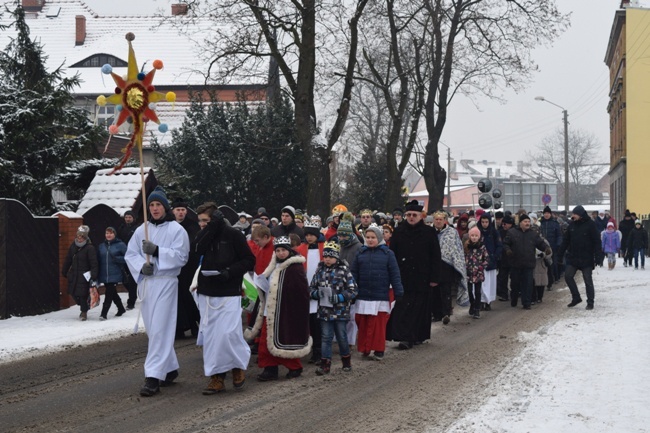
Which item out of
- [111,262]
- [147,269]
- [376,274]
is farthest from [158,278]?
[111,262]

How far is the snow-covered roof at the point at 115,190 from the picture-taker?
23141 millimetres

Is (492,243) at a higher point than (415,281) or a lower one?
higher

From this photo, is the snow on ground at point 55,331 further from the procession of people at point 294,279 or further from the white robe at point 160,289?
the white robe at point 160,289

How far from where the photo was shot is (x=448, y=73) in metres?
35.5

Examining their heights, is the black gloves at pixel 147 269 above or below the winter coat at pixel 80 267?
above

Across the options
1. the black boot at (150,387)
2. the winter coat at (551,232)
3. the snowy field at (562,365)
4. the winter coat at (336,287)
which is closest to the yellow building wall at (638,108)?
the winter coat at (551,232)

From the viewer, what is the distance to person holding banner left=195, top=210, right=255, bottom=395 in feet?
31.3

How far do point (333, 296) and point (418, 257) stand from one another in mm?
2453

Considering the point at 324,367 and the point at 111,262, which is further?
the point at 111,262

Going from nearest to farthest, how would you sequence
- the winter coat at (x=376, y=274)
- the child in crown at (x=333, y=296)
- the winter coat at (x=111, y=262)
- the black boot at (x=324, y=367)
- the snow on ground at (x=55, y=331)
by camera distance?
the black boot at (x=324, y=367), the child in crown at (x=333, y=296), the winter coat at (x=376, y=274), the snow on ground at (x=55, y=331), the winter coat at (x=111, y=262)

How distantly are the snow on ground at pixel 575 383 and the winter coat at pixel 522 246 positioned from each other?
2.51m

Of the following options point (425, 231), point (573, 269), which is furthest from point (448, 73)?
point (425, 231)

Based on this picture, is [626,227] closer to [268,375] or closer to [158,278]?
[268,375]

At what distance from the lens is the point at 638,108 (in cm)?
5491
